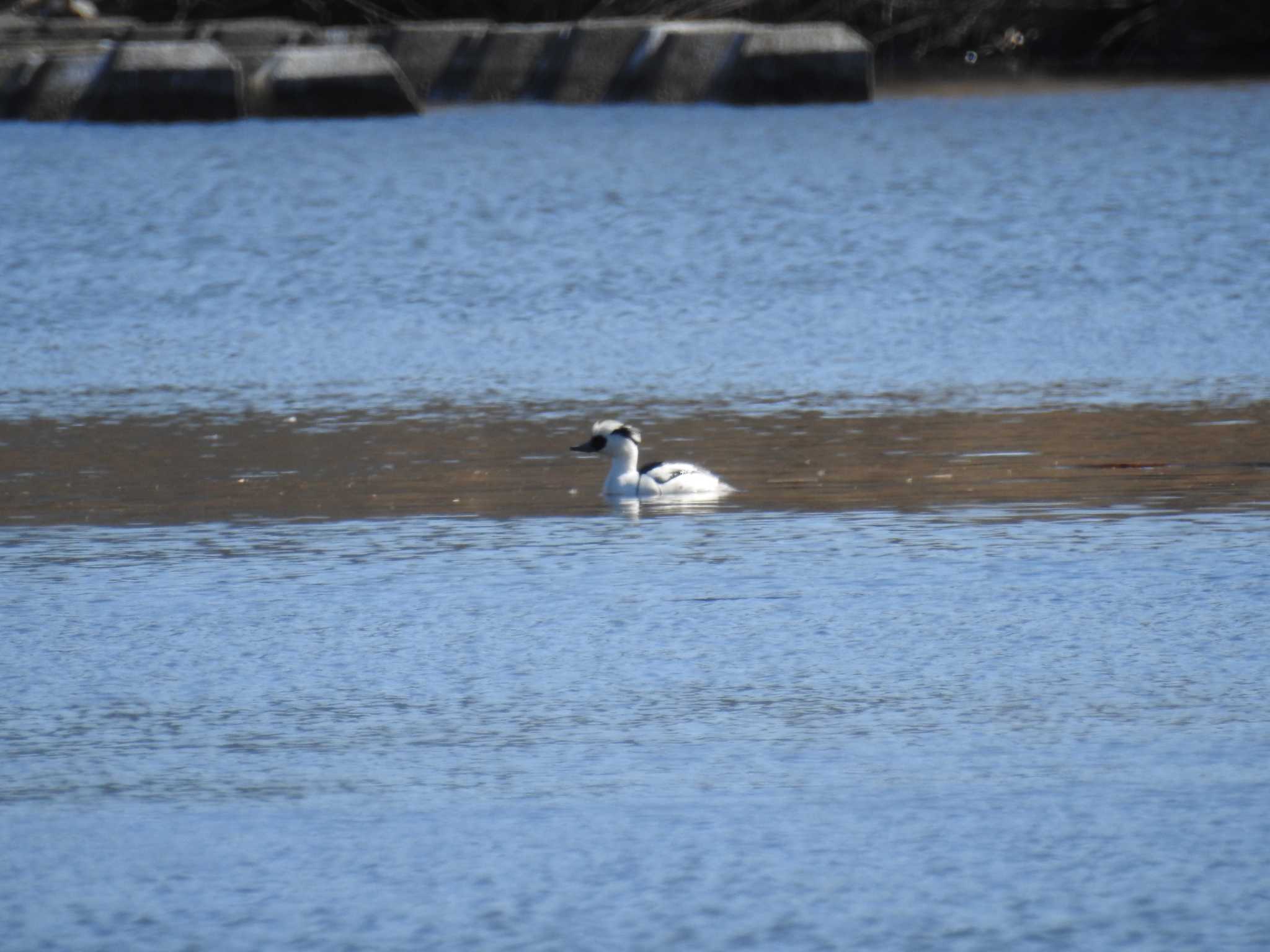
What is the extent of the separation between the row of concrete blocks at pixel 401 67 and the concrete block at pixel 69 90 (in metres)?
0.02

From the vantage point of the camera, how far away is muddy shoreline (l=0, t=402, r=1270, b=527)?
9.65 metres

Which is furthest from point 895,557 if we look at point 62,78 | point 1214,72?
point 1214,72

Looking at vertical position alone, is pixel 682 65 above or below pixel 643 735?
above

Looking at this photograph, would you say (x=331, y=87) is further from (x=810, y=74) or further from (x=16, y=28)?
(x=16, y=28)

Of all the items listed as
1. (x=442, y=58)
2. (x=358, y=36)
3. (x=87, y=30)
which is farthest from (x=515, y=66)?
(x=87, y=30)

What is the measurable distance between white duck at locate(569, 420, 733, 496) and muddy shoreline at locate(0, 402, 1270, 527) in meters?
0.16

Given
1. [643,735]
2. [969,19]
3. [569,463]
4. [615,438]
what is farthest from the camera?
[969,19]

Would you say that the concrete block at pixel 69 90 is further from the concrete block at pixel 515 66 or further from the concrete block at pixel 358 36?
the concrete block at pixel 515 66

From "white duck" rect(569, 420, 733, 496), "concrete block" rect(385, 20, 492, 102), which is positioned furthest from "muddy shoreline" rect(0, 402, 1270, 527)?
"concrete block" rect(385, 20, 492, 102)

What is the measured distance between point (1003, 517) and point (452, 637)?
2539mm

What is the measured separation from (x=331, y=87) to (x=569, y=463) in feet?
98.7

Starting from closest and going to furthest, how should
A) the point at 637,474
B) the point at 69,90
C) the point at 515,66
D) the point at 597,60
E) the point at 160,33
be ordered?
1. the point at 637,474
2. the point at 69,90
3. the point at 597,60
4. the point at 515,66
5. the point at 160,33

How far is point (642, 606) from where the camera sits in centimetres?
793

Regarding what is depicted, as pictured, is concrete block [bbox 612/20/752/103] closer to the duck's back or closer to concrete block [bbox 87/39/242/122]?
concrete block [bbox 87/39/242/122]
